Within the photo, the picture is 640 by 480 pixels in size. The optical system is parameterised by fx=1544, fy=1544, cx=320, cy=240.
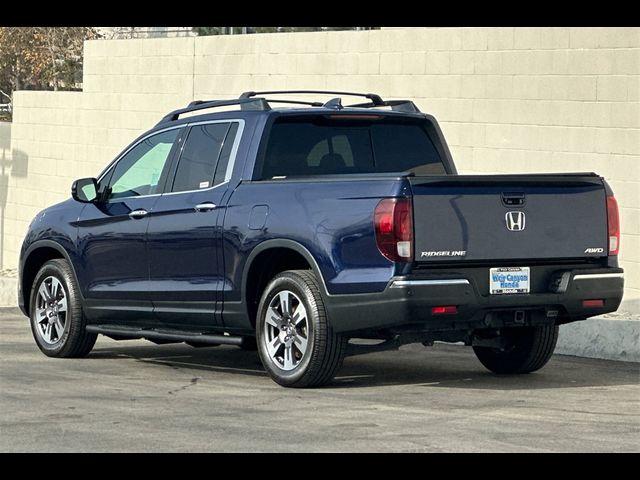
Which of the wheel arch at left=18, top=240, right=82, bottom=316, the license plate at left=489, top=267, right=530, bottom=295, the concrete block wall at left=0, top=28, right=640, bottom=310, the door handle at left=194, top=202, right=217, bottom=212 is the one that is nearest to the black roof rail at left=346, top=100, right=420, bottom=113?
the door handle at left=194, top=202, right=217, bottom=212

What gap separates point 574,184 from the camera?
10.4 m

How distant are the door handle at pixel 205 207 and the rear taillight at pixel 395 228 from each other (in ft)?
5.56

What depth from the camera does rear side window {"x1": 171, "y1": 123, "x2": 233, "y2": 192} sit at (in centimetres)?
1128

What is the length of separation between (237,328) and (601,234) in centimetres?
263

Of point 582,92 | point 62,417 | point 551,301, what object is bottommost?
point 62,417

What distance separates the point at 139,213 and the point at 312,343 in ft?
7.45

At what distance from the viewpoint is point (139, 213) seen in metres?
11.7

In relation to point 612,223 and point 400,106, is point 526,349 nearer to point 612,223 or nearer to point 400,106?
point 612,223

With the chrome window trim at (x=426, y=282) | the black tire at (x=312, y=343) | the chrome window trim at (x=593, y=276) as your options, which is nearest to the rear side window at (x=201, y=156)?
the black tire at (x=312, y=343)

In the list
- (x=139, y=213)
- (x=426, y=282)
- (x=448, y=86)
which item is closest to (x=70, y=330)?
(x=139, y=213)

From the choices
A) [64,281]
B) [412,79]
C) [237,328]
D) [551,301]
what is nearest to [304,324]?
[237,328]

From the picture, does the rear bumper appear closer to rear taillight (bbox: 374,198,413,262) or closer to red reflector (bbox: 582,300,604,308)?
red reflector (bbox: 582,300,604,308)

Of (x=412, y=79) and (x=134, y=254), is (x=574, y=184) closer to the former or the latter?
(x=134, y=254)

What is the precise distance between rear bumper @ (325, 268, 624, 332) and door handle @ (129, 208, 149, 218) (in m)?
2.22
